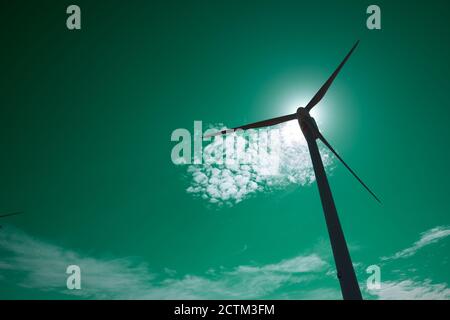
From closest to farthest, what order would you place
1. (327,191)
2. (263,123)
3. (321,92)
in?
(327,191), (321,92), (263,123)

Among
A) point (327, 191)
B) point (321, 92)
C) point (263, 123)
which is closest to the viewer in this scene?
point (327, 191)

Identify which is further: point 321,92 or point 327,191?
point 321,92

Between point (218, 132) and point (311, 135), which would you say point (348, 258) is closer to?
point (311, 135)

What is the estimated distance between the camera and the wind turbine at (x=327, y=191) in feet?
64.0

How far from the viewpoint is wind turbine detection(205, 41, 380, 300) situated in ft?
64.0

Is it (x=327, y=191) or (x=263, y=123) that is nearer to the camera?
(x=327, y=191)

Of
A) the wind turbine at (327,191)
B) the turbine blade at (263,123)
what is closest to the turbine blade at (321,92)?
the wind turbine at (327,191)

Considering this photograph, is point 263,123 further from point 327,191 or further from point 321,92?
point 327,191

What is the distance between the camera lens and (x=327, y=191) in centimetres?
2364

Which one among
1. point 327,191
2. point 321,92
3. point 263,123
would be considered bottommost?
point 327,191

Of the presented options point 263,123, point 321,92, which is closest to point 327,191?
point 263,123

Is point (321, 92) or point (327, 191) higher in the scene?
point (321, 92)
